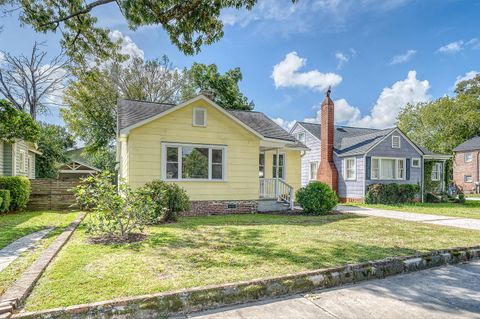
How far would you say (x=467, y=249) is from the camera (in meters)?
6.11

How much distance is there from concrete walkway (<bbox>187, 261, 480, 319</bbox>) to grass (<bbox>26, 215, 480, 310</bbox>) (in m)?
0.53

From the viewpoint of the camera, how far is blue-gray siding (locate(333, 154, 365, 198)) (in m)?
19.8

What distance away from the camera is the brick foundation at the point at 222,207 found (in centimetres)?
1220

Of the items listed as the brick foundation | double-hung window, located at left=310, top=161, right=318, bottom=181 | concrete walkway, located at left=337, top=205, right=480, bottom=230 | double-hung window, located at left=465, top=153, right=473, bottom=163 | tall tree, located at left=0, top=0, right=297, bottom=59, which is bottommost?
concrete walkway, located at left=337, top=205, right=480, bottom=230

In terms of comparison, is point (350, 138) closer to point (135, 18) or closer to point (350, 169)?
point (350, 169)

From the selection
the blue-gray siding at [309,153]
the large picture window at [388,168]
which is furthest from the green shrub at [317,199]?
the blue-gray siding at [309,153]

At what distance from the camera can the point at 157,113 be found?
40.1 ft

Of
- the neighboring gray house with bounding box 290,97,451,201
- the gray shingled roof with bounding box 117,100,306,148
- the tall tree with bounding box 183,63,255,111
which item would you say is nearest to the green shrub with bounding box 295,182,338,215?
the gray shingled roof with bounding box 117,100,306,148

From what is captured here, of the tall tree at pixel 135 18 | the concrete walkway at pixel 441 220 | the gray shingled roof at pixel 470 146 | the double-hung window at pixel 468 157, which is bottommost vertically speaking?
the concrete walkway at pixel 441 220

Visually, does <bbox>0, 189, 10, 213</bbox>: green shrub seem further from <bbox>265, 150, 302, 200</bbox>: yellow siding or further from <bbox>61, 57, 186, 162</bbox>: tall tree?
<bbox>61, 57, 186, 162</bbox>: tall tree

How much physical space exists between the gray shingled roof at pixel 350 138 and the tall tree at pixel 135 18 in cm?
1448

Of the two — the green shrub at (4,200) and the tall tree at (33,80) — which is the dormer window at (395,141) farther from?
the tall tree at (33,80)

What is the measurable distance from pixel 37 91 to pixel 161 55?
38.8 ft

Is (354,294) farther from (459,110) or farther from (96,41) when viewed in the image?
(459,110)
